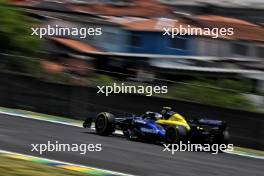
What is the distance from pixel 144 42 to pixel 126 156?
34285 mm

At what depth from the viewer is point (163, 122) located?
12930mm

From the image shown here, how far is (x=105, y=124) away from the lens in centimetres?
Result: 1333

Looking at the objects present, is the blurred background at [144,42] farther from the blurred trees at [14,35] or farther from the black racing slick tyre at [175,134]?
the black racing slick tyre at [175,134]

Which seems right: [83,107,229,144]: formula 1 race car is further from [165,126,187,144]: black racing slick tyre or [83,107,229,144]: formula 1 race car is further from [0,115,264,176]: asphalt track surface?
[0,115,264,176]: asphalt track surface

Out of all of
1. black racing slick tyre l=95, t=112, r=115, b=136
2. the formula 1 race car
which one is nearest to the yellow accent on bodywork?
the formula 1 race car

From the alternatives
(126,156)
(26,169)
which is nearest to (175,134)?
(126,156)

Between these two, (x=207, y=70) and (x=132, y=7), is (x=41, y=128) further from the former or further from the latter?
(x=132, y=7)

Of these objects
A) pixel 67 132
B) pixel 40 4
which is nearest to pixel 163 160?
pixel 67 132

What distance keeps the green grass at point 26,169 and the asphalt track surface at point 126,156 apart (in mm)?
948

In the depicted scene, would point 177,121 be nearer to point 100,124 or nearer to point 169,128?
point 169,128

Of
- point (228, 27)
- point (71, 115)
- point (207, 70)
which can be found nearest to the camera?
point (71, 115)

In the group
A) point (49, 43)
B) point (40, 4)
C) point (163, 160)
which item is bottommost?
point (163, 160)

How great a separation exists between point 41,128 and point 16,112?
3.63m

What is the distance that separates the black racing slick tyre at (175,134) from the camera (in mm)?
12438
